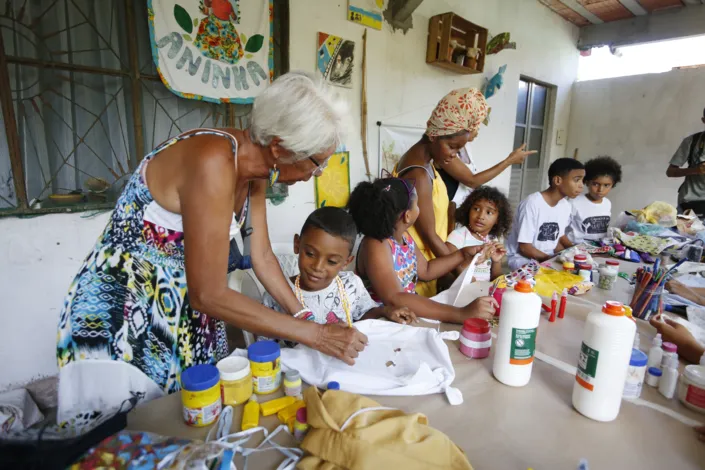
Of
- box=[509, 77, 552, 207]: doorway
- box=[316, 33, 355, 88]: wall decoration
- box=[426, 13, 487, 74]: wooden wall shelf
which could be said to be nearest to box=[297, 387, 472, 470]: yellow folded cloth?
box=[316, 33, 355, 88]: wall decoration

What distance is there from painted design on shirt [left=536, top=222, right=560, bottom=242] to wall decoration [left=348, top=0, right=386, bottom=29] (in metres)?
2.32

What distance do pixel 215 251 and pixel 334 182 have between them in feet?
8.58

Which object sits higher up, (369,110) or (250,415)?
(369,110)

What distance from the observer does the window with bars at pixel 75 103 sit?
83.4 inches

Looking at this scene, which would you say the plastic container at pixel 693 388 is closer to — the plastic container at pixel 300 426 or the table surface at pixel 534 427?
the table surface at pixel 534 427

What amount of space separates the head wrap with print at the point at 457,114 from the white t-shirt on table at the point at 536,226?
944 millimetres

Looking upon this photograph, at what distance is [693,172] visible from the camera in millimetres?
4098

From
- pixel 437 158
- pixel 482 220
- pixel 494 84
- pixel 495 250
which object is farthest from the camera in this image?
pixel 494 84

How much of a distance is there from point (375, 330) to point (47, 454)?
0.92 meters

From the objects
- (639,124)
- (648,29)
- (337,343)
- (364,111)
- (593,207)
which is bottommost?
(337,343)

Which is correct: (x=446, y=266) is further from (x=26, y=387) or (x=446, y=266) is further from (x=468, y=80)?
(x=468, y=80)

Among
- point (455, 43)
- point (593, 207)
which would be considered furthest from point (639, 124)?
point (593, 207)

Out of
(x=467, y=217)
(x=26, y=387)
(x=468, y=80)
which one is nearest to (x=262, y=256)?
(x=467, y=217)

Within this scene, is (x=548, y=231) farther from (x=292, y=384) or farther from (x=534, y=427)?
(x=292, y=384)
